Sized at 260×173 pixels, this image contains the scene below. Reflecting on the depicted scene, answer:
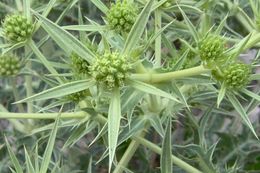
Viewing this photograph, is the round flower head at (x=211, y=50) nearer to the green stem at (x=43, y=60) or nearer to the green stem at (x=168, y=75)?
the green stem at (x=168, y=75)

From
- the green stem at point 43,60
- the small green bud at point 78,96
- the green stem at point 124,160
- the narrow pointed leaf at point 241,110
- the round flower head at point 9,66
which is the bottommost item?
the green stem at point 124,160

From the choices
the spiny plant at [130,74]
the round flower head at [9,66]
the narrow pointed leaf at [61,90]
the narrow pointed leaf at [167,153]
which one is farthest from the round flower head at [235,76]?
the round flower head at [9,66]

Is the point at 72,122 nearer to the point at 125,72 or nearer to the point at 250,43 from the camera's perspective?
the point at 125,72

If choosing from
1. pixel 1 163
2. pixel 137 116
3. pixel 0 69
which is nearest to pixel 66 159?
pixel 1 163

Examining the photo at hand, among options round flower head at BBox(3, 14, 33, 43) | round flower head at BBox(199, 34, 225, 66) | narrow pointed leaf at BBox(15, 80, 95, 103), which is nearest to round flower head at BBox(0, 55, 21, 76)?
round flower head at BBox(3, 14, 33, 43)

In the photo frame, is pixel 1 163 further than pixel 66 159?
No

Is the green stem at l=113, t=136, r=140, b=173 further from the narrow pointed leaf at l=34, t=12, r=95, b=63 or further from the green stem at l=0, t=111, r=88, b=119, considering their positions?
the narrow pointed leaf at l=34, t=12, r=95, b=63
